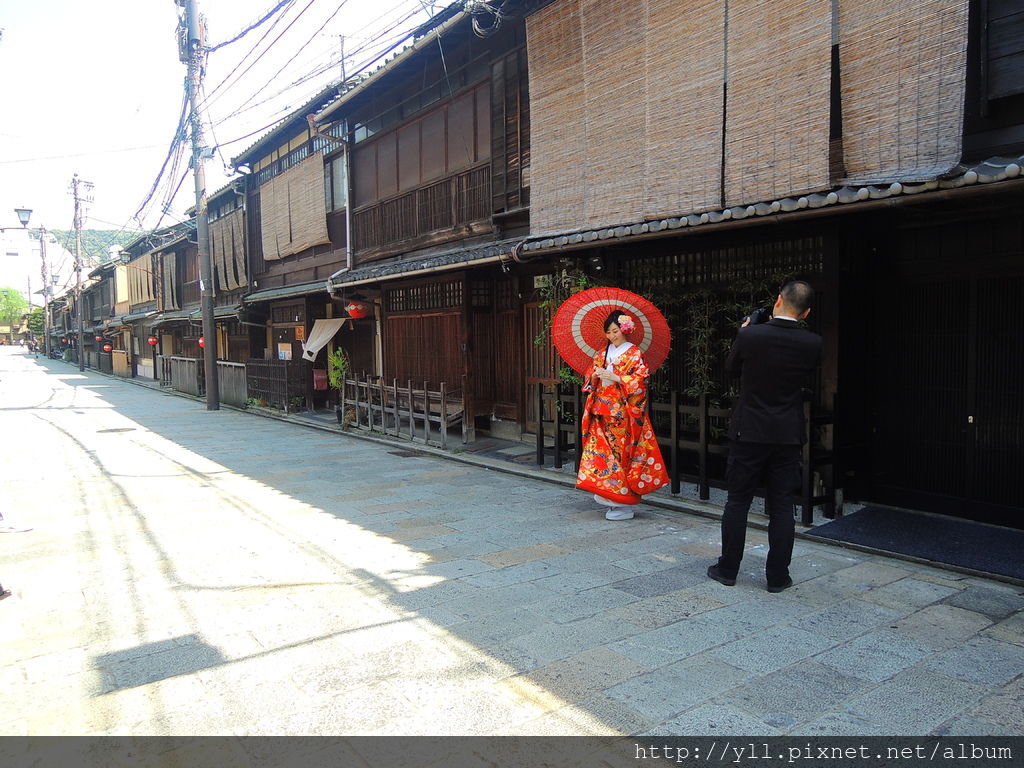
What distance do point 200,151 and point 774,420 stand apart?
64.8 feet

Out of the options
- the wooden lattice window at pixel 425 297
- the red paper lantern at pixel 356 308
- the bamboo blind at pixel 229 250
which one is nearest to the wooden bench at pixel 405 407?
the red paper lantern at pixel 356 308

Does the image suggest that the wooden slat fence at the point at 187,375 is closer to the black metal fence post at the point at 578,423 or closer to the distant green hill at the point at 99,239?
the black metal fence post at the point at 578,423

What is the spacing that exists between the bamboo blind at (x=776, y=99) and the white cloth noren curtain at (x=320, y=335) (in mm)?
12337

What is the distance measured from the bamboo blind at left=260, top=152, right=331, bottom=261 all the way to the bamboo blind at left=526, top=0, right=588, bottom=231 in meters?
9.16

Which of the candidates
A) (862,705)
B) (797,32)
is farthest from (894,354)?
(862,705)

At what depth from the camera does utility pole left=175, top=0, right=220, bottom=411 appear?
19188mm

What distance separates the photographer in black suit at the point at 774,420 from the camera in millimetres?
4840

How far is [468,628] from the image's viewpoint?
4453mm

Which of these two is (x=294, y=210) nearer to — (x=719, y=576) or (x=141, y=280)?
(x=719, y=576)

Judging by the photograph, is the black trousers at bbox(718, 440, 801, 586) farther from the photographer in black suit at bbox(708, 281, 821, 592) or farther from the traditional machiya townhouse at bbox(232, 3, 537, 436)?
the traditional machiya townhouse at bbox(232, 3, 537, 436)

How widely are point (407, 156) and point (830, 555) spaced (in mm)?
11540

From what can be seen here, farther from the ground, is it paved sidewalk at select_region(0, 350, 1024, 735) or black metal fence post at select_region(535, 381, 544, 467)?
black metal fence post at select_region(535, 381, 544, 467)

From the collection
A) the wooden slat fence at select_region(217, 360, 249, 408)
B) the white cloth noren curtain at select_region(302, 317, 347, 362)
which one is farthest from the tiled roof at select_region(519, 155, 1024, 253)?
the wooden slat fence at select_region(217, 360, 249, 408)

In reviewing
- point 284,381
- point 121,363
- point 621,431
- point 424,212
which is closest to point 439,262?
point 424,212
